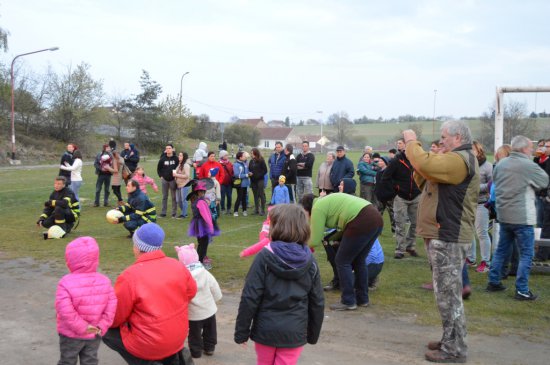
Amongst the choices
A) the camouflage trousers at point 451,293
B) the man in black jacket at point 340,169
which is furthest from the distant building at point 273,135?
the camouflage trousers at point 451,293

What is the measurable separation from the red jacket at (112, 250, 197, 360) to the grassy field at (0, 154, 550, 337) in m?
3.30

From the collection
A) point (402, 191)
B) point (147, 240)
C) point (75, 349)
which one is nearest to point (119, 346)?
point (75, 349)

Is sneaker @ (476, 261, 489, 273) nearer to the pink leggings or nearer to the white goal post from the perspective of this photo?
the white goal post

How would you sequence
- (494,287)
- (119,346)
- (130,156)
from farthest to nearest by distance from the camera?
1. (130,156)
2. (494,287)
3. (119,346)

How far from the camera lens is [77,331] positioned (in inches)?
155

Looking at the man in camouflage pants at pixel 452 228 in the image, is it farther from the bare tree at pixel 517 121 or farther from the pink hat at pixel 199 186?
the bare tree at pixel 517 121

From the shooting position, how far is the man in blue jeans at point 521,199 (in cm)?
690

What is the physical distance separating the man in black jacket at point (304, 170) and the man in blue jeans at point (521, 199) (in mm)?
8532

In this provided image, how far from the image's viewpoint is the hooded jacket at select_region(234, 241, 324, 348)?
11.9ft

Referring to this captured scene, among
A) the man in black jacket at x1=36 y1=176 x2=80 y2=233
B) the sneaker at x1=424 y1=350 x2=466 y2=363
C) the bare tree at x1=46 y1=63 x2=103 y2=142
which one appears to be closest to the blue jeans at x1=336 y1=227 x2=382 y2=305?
the sneaker at x1=424 y1=350 x2=466 y2=363

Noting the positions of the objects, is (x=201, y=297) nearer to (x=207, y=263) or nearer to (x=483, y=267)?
(x=207, y=263)

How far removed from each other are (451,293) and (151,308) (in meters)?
2.85

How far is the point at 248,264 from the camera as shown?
9125mm

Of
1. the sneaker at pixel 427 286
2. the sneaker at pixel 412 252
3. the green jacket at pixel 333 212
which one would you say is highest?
the green jacket at pixel 333 212
